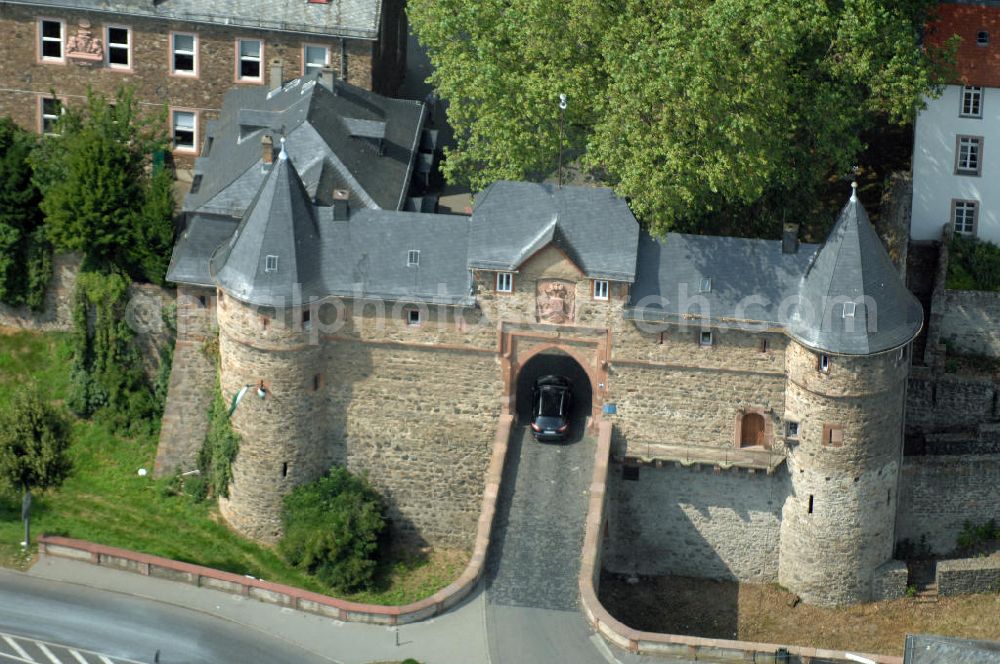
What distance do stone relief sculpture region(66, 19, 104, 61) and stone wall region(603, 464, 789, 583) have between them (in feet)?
83.3

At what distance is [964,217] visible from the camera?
86.8m

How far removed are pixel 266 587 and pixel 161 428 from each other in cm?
1068

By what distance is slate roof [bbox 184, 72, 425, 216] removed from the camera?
82188mm

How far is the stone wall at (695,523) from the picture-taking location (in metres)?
80.4

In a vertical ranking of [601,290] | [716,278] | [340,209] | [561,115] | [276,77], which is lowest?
[601,290]

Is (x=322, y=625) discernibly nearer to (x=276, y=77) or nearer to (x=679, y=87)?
(x=679, y=87)

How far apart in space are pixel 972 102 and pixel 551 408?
18.8 meters

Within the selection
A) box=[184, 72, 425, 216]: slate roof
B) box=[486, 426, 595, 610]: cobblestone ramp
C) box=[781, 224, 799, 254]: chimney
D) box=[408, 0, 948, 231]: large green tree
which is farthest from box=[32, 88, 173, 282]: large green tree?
box=[781, 224, 799, 254]: chimney

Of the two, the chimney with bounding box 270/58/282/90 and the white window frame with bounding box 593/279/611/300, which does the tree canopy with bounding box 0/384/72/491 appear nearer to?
the chimney with bounding box 270/58/282/90

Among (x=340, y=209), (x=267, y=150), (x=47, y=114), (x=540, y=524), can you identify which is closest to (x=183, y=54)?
(x=47, y=114)

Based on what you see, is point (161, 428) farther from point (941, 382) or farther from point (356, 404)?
point (941, 382)

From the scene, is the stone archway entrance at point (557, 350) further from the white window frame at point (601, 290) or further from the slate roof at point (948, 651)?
the slate roof at point (948, 651)

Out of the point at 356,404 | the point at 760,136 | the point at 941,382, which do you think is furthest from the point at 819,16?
the point at 356,404

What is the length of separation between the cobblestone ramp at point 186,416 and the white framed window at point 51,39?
1341 cm
